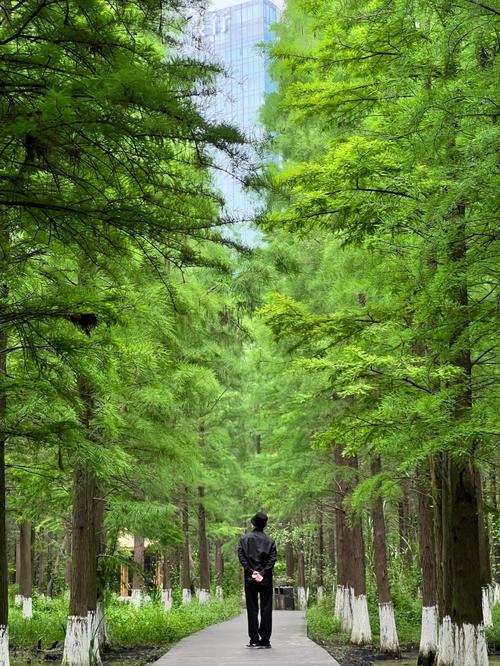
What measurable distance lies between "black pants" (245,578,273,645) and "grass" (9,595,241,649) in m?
8.23

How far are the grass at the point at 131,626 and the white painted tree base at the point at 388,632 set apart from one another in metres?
5.01

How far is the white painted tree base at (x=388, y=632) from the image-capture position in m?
17.7

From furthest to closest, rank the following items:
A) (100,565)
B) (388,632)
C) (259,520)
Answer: (388,632), (100,565), (259,520)

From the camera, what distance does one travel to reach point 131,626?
1817 centimetres

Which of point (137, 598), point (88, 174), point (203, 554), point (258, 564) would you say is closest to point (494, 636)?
point (137, 598)

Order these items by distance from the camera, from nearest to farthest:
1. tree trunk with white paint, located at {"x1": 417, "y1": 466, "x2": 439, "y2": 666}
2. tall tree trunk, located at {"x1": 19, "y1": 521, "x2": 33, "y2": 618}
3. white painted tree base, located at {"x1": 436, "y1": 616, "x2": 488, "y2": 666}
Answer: white painted tree base, located at {"x1": 436, "y1": 616, "x2": 488, "y2": 666} < tree trunk with white paint, located at {"x1": 417, "y1": 466, "x2": 439, "y2": 666} < tall tree trunk, located at {"x1": 19, "y1": 521, "x2": 33, "y2": 618}

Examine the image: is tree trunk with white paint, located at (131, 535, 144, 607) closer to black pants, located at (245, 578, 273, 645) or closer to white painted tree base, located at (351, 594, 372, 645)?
white painted tree base, located at (351, 594, 372, 645)

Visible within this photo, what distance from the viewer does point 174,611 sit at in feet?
75.9

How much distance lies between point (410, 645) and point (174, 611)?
733 centimetres

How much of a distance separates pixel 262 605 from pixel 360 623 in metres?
10.9

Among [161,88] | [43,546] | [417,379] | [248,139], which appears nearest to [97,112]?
[161,88]

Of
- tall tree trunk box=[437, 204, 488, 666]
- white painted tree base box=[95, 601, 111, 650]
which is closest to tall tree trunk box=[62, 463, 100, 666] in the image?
white painted tree base box=[95, 601, 111, 650]

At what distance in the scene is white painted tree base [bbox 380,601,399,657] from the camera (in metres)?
17.7

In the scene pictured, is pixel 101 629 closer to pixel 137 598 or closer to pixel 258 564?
pixel 258 564
